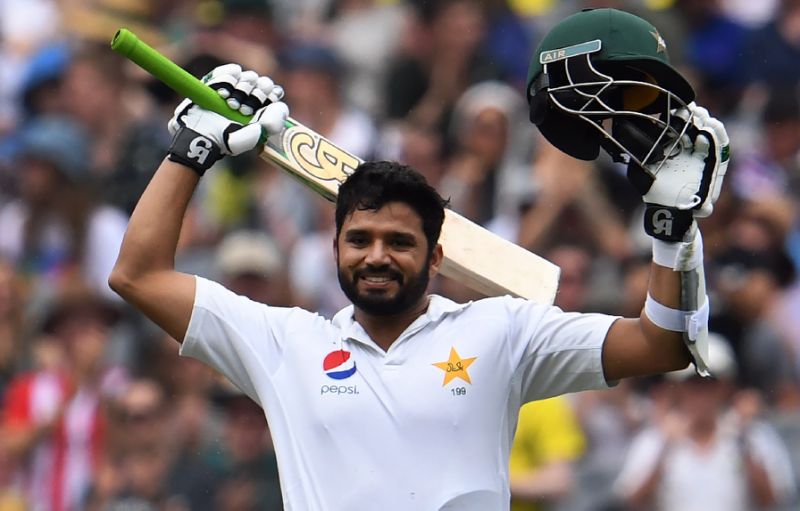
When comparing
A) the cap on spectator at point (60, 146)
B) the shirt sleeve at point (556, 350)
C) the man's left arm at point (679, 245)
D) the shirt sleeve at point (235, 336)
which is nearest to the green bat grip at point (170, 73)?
the shirt sleeve at point (235, 336)

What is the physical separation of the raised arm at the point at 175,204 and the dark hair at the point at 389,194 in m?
0.31

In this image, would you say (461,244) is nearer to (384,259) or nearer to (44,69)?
(384,259)

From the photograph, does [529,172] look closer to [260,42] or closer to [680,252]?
[260,42]

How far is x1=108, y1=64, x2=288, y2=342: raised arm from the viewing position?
4.61m

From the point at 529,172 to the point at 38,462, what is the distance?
2902 millimetres

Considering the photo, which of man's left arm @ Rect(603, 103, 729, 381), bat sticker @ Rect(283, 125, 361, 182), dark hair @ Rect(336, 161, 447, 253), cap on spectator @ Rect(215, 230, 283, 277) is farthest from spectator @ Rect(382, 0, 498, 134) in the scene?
man's left arm @ Rect(603, 103, 729, 381)

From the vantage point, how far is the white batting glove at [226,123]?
15.4 feet

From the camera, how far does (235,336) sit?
182 inches

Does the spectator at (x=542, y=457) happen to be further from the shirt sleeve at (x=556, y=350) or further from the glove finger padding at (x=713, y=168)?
the glove finger padding at (x=713, y=168)

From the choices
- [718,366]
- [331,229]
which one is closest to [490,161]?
[331,229]

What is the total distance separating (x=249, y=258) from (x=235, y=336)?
13.3 feet

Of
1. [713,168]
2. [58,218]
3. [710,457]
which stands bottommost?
[710,457]

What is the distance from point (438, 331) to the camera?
4625mm

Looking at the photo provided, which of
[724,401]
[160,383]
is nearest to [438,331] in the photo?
[724,401]
